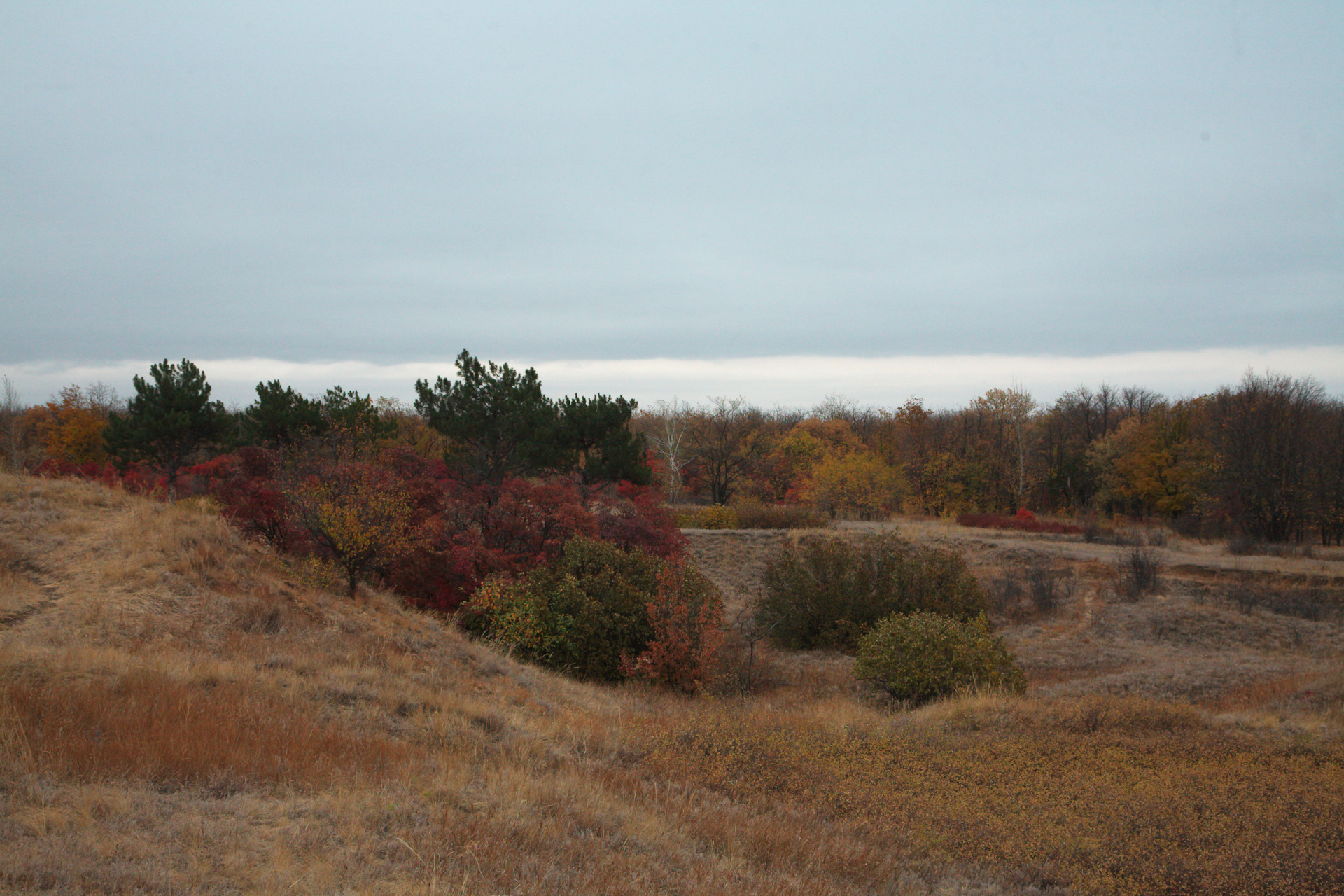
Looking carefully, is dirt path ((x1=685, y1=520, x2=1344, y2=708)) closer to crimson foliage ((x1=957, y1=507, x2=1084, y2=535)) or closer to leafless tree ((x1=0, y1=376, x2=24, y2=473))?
crimson foliage ((x1=957, y1=507, x2=1084, y2=535))

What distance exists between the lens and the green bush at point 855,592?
73.8 ft

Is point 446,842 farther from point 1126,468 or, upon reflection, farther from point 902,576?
point 1126,468

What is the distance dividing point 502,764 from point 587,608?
929 centimetres

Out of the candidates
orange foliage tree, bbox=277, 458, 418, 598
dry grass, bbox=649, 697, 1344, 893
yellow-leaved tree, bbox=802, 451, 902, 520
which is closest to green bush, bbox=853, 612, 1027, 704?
dry grass, bbox=649, 697, 1344, 893

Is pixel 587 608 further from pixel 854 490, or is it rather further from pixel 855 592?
pixel 854 490

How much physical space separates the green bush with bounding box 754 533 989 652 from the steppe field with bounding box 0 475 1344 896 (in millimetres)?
7491

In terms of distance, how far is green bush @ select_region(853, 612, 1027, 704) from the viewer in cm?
1391

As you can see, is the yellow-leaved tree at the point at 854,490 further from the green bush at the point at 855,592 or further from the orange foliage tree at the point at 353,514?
A: the orange foliage tree at the point at 353,514

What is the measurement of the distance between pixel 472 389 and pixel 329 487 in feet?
38.2

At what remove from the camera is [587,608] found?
16156 millimetres

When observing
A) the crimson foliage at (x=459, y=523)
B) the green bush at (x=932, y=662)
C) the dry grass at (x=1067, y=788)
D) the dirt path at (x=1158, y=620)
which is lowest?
the dirt path at (x=1158, y=620)

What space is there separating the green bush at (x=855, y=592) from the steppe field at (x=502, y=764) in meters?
7.49

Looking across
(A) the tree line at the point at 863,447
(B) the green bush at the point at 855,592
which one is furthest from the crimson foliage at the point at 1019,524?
(B) the green bush at the point at 855,592

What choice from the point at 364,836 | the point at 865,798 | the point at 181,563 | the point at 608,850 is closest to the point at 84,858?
the point at 364,836
